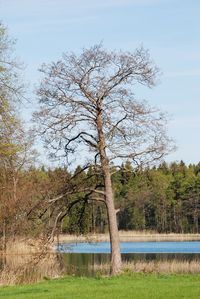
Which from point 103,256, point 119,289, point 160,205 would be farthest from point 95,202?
point 160,205

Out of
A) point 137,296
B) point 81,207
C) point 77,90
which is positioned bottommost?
point 137,296

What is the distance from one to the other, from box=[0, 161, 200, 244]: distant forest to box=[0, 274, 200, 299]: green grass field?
513cm

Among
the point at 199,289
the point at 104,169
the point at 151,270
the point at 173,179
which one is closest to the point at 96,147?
the point at 104,169

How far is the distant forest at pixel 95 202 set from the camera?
2561 cm

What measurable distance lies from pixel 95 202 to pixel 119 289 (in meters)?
14.3

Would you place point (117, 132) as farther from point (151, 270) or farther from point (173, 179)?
point (173, 179)

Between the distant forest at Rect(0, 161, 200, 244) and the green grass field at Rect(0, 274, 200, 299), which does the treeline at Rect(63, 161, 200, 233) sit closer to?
the distant forest at Rect(0, 161, 200, 244)

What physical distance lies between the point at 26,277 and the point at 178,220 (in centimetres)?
7475

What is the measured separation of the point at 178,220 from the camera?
9775 centimetres

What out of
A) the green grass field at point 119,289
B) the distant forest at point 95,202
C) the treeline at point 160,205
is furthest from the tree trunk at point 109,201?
the treeline at point 160,205

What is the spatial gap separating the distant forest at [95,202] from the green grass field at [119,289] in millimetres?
5129

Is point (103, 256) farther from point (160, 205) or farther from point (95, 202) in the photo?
point (160, 205)

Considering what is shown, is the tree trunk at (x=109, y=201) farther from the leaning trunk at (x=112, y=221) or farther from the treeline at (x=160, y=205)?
the treeline at (x=160, y=205)

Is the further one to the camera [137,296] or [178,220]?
[178,220]
